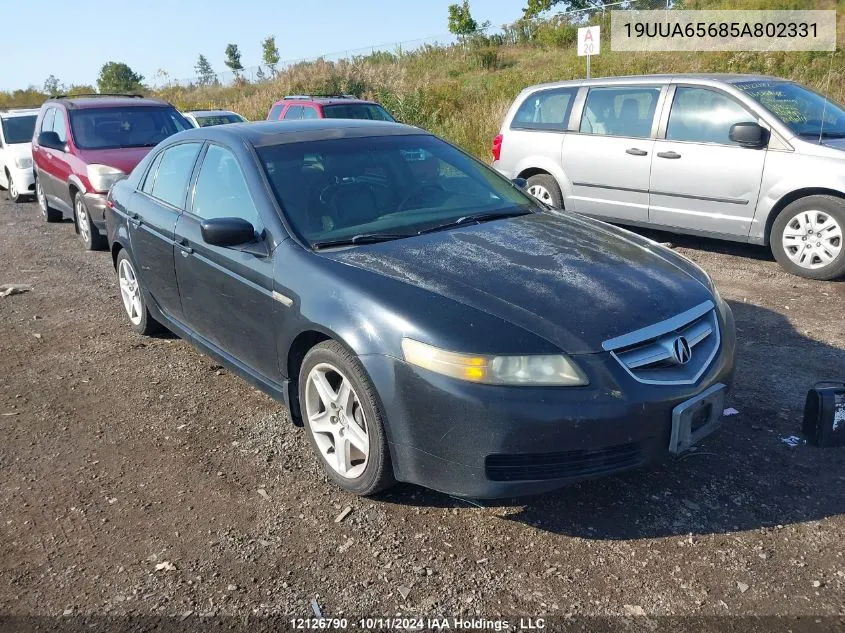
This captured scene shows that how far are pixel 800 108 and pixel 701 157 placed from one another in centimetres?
101

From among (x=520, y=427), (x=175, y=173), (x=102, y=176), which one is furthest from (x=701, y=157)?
(x=102, y=176)

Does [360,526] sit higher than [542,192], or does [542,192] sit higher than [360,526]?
[542,192]

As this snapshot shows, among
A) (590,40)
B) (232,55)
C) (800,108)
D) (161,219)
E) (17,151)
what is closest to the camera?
(161,219)

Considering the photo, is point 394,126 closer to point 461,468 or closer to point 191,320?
point 191,320

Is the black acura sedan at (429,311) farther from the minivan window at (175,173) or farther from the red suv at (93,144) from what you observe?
the red suv at (93,144)

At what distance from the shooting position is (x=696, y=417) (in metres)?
3.04

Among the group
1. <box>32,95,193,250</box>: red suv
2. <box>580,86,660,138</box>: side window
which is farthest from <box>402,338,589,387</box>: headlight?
<box>32,95,193,250</box>: red suv

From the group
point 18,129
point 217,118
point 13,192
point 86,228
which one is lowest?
point 13,192

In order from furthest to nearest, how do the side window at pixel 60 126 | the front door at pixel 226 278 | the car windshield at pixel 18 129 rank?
the car windshield at pixel 18 129, the side window at pixel 60 126, the front door at pixel 226 278

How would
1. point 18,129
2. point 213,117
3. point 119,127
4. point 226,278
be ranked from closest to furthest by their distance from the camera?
point 226,278, point 119,127, point 18,129, point 213,117

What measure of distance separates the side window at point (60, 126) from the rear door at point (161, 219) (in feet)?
17.1

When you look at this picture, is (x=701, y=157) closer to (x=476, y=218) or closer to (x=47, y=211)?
(x=476, y=218)

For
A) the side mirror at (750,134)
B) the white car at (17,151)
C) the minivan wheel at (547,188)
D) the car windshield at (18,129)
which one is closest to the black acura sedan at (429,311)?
the side mirror at (750,134)

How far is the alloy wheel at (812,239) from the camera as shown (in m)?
6.47
